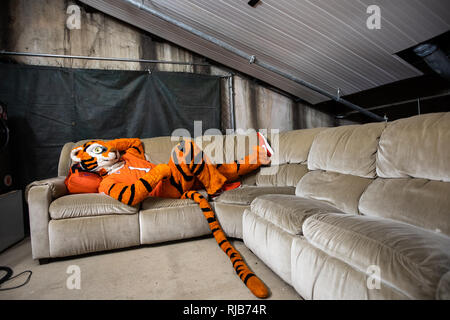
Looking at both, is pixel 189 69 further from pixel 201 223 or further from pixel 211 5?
pixel 201 223

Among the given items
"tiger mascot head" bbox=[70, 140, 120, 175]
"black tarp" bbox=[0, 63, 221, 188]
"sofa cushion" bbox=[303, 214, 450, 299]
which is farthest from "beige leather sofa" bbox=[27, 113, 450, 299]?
"black tarp" bbox=[0, 63, 221, 188]

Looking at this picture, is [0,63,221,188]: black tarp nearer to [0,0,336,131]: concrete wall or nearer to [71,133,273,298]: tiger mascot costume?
[0,0,336,131]: concrete wall

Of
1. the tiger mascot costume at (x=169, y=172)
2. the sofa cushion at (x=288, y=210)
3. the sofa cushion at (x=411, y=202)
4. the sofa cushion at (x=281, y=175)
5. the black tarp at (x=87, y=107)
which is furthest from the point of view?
the black tarp at (x=87, y=107)

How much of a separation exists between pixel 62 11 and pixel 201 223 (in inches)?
128

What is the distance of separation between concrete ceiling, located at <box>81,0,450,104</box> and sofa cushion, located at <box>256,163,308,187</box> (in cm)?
121

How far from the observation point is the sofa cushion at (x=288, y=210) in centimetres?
124

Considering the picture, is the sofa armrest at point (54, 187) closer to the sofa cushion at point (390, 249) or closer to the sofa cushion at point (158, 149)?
the sofa cushion at point (158, 149)

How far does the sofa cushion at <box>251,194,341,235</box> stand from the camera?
1235mm

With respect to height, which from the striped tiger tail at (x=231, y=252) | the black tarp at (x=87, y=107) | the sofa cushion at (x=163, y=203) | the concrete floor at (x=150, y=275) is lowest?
the concrete floor at (x=150, y=275)

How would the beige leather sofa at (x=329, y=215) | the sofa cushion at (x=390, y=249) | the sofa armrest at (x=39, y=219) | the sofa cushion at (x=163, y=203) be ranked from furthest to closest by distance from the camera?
the sofa cushion at (x=163, y=203)
the sofa armrest at (x=39, y=219)
the beige leather sofa at (x=329, y=215)
the sofa cushion at (x=390, y=249)

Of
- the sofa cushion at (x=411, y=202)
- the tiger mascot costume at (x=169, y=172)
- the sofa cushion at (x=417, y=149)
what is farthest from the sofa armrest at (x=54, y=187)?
the sofa cushion at (x=417, y=149)

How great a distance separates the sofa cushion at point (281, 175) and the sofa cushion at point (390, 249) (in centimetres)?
94

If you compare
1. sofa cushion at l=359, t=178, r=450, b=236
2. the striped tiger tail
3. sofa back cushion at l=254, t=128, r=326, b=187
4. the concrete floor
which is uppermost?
sofa back cushion at l=254, t=128, r=326, b=187

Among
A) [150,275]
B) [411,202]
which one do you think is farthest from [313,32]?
[150,275]
